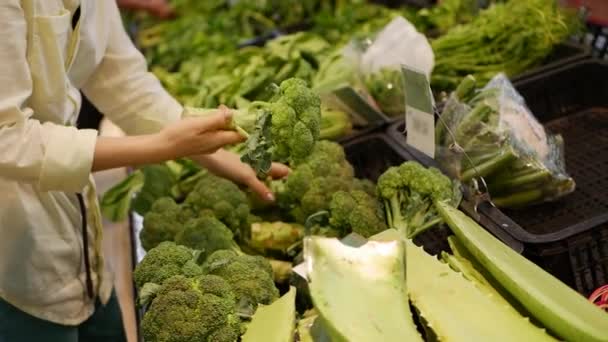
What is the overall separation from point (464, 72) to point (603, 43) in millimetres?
452

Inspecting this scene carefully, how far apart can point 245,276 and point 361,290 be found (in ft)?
0.99

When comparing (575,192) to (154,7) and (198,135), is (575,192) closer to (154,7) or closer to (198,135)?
(198,135)

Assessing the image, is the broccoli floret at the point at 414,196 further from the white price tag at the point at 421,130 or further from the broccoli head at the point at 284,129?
the broccoli head at the point at 284,129

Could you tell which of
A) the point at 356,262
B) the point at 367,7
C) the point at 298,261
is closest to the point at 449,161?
the point at 298,261

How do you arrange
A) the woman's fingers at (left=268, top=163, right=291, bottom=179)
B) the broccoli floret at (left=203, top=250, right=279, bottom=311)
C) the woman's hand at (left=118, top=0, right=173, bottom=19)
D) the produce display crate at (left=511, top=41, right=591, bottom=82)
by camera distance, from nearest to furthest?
the broccoli floret at (left=203, top=250, right=279, bottom=311) → the woman's fingers at (left=268, top=163, right=291, bottom=179) → the produce display crate at (left=511, top=41, right=591, bottom=82) → the woman's hand at (left=118, top=0, right=173, bottom=19)

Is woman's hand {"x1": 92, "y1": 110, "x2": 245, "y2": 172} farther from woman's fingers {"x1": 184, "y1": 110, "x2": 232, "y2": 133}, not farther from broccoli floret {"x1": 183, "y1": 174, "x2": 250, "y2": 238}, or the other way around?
broccoli floret {"x1": 183, "y1": 174, "x2": 250, "y2": 238}

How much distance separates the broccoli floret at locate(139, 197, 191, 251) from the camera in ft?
4.97

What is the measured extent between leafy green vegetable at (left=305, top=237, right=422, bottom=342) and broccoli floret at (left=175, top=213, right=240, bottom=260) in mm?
420

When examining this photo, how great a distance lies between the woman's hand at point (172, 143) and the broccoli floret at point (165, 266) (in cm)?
17

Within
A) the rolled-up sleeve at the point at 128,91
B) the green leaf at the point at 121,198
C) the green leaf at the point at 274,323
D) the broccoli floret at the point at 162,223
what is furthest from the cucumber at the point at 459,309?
the green leaf at the point at 121,198

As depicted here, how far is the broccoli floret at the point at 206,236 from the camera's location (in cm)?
138

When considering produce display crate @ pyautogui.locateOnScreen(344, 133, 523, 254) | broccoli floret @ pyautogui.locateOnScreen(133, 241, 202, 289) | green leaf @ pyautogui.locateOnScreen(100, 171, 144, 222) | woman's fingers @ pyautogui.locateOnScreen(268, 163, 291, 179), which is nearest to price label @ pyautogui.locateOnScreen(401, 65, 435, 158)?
produce display crate @ pyautogui.locateOnScreen(344, 133, 523, 254)

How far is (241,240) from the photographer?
153 centimetres

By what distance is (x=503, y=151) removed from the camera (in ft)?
4.78
